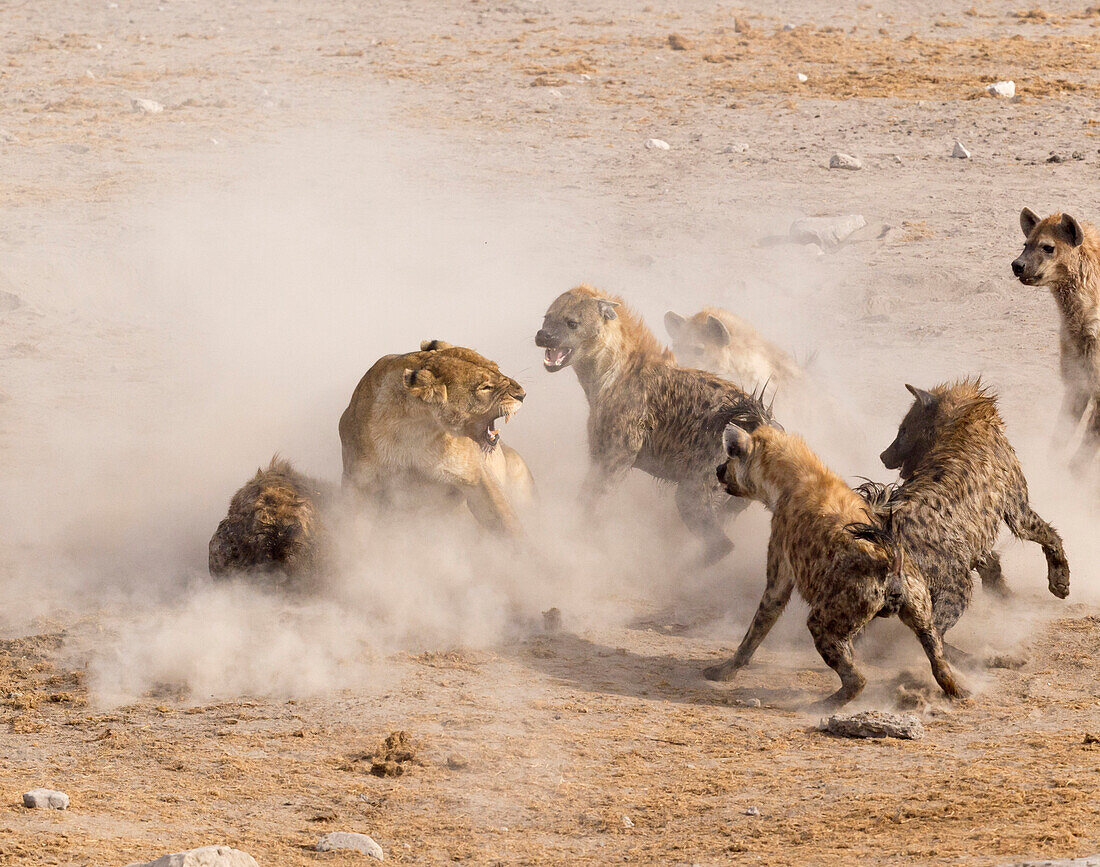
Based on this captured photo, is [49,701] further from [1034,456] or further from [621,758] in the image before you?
[1034,456]

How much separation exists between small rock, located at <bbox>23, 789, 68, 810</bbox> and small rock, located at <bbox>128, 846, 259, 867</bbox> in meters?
0.74

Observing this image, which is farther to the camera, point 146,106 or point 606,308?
point 146,106

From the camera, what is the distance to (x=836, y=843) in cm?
392

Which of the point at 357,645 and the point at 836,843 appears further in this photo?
the point at 357,645

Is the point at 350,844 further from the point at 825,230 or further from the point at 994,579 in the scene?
the point at 825,230

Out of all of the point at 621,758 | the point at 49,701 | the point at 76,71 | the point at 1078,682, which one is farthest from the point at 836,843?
the point at 76,71

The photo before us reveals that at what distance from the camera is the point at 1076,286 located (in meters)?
7.90

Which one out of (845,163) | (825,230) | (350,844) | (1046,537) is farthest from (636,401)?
(845,163)

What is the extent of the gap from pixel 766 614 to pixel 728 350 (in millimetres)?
3000

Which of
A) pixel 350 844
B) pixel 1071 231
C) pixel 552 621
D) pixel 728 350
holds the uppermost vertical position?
pixel 1071 231

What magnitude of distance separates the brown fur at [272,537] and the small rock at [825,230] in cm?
636

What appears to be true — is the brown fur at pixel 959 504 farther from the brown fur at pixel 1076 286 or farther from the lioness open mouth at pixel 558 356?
the lioness open mouth at pixel 558 356

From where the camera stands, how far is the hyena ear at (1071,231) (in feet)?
25.8

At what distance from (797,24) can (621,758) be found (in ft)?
53.4
